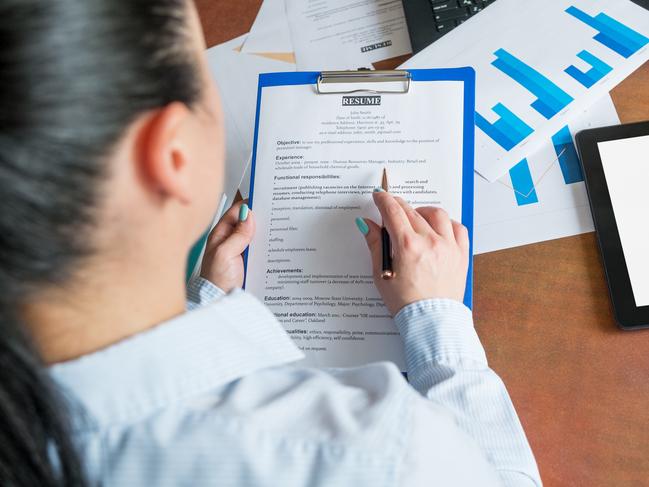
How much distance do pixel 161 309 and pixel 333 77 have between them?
423 millimetres

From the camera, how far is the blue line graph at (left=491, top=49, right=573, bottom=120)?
2.49 feet

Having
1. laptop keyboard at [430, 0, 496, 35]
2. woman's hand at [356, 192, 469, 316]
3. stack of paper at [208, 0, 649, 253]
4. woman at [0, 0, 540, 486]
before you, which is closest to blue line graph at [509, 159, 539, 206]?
stack of paper at [208, 0, 649, 253]

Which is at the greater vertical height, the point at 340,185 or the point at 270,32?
the point at 270,32

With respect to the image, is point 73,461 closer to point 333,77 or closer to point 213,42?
point 333,77

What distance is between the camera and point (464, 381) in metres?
0.58

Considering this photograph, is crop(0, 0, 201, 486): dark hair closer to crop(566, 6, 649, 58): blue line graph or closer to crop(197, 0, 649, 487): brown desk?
crop(197, 0, 649, 487): brown desk

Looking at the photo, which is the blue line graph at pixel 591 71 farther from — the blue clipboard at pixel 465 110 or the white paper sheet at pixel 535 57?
the blue clipboard at pixel 465 110

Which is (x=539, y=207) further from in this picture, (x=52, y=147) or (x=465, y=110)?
(x=52, y=147)

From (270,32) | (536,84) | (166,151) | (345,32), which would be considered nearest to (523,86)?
(536,84)

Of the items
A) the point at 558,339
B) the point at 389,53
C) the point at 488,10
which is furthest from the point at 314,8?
the point at 558,339

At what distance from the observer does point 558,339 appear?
0.67m

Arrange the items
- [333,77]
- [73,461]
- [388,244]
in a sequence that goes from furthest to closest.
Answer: [333,77] → [388,244] → [73,461]

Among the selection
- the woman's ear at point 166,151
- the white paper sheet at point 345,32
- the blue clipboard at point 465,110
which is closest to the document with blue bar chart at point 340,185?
the blue clipboard at point 465,110

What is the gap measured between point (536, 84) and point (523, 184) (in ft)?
0.45
